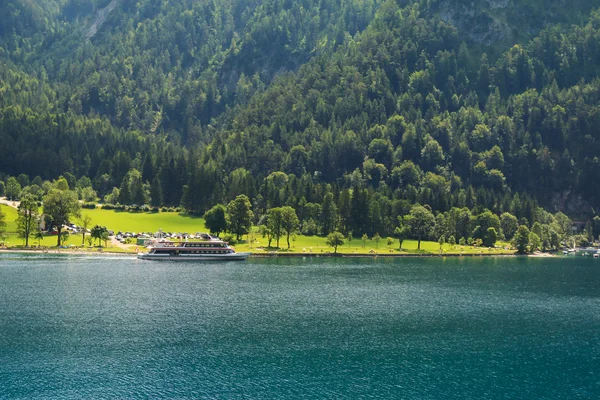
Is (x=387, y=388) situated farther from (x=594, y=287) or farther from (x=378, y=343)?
(x=594, y=287)

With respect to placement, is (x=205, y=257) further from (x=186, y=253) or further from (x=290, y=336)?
(x=290, y=336)

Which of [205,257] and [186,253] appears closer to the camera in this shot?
[205,257]

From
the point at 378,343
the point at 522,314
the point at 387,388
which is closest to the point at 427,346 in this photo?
the point at 378,343

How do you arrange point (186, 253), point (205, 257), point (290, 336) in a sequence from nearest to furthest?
point (290, 336) < point (205, 257) < point (186, 253)

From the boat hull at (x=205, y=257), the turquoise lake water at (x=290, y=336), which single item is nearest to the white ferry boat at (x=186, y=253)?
the boat hull at (x=205, y=257)

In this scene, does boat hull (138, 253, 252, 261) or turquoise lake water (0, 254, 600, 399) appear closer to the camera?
turquoise lake water (0, 254, 600, 399)

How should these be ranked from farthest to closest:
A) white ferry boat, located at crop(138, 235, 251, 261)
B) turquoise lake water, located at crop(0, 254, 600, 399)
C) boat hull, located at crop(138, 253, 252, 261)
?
white ferry boat, located at crop(138, 235, 251, 261), boat hull, located at crop(138, 253, 252, 261), turquoise lake water, located at crop(0, 254, 600, 399)

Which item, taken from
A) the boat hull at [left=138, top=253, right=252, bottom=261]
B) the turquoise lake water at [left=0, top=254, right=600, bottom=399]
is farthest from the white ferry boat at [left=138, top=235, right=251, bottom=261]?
the turquoise lake water at [left=0, top=254, right=600, bottom=399]

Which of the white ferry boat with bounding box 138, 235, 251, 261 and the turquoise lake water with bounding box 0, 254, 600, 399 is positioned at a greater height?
the white ferry boat with bounding box 138, 235, 251, 261

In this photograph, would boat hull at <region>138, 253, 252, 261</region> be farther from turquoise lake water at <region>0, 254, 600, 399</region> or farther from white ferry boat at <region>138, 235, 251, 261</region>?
turquoise lake water at <region>0, 254, 600, 399</region>

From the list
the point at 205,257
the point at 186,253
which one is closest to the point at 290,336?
the point at 205,257
